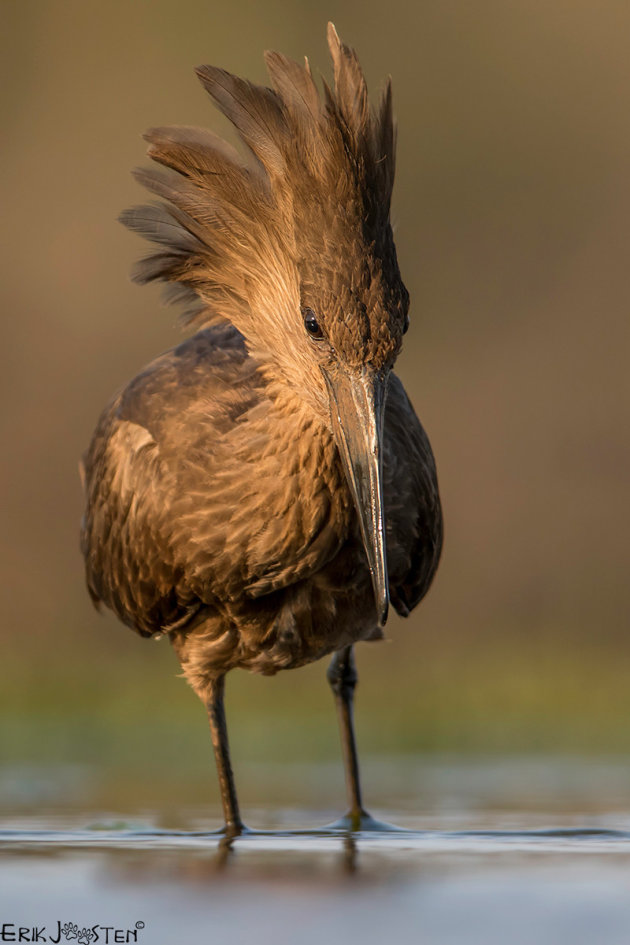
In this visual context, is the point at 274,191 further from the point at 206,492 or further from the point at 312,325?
the point at 206,492

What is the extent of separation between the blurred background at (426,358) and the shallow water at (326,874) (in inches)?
62.4

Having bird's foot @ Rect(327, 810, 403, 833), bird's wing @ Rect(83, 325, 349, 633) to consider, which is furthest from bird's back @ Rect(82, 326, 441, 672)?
bird's foot @ Rect(327, 810, 403, 833)

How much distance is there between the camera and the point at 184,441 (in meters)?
5.75

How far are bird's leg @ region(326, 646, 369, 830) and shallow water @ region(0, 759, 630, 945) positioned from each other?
0.58 feet

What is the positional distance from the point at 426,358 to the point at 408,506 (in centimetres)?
984

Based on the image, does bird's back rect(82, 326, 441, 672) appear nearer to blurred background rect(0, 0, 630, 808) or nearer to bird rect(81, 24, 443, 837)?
bird rect(81, 24, 443, 837)

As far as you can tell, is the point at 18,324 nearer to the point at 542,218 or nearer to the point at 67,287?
the point at 67,287

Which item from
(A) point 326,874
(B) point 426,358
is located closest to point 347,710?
(A) point 326,874

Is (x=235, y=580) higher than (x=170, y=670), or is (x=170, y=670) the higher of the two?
(x=235, y=580)

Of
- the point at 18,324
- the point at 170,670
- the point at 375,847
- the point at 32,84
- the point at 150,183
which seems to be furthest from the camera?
the point at 32,84

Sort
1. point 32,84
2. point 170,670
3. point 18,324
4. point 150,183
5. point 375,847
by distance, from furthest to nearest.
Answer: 1. point 32,84
2. point 18,324
3. point 170,670
4. point 150,183
5. point 375,847

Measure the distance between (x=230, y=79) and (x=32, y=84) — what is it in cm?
1400

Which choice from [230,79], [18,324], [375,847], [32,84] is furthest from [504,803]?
[32,84]

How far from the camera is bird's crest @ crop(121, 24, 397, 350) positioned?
499 cm
